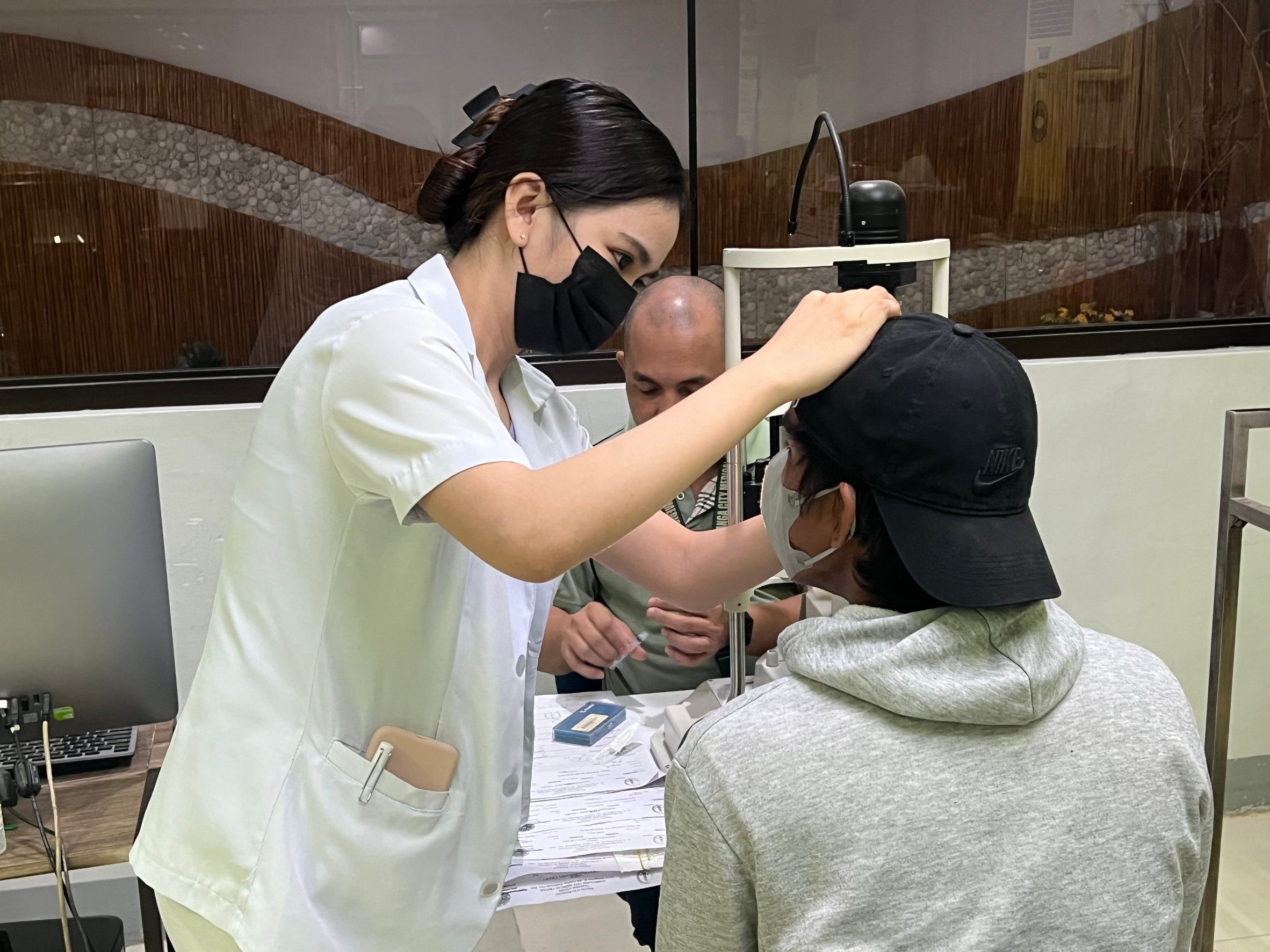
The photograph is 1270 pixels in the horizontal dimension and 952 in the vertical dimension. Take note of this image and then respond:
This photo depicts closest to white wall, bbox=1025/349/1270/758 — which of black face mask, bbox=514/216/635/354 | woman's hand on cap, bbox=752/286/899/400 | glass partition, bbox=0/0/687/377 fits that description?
glass partition, bbox=0/0/687/377

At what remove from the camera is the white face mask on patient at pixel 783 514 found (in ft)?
3.33

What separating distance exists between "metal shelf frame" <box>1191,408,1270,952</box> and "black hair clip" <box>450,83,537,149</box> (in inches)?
35.4

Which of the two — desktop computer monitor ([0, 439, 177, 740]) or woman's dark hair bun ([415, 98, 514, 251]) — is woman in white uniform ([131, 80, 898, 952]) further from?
desktop computer monitor ([0, 439, 177, 740])

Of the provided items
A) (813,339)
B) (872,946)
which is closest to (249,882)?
(872,946)

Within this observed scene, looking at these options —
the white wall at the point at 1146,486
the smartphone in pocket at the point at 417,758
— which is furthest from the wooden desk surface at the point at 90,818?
the white wall at the point at 1146,486

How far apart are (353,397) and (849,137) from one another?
191cm

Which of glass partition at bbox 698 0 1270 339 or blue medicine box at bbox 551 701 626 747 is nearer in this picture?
blue medicine box at bbox 551 701 626 747

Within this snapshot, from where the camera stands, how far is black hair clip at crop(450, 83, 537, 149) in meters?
1.22

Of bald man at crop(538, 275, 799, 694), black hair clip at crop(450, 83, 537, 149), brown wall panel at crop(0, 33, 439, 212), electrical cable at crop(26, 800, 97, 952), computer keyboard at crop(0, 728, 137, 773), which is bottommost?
electrical cable at crop(26, 800, 97, 952)

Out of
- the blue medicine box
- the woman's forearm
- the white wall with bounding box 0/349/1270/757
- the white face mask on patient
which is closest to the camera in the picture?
the white face mask on patient

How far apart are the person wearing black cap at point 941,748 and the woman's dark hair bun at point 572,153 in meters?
0.38

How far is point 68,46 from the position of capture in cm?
226

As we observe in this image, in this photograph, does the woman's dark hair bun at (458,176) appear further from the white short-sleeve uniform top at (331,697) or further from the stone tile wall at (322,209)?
the stone tile wall at (322,209)

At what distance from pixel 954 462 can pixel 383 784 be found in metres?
0.66
